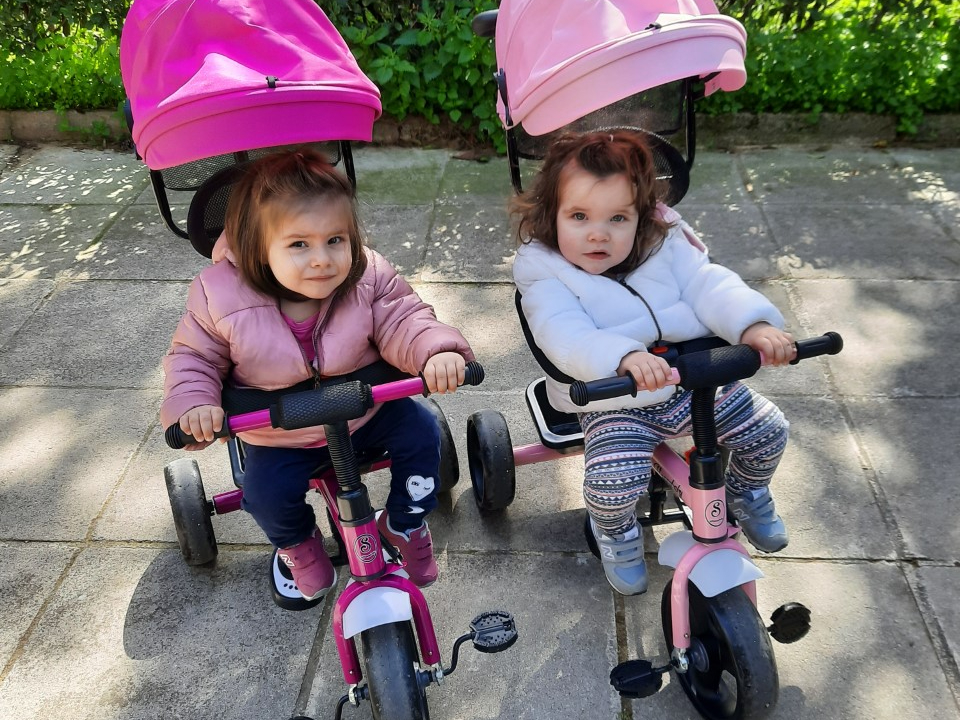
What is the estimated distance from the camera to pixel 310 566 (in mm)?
2445

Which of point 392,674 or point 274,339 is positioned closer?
point 392,674

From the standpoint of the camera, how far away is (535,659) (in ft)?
7.82

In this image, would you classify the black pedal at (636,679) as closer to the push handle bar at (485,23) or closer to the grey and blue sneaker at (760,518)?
the grey and blue sneaker at (760,518)

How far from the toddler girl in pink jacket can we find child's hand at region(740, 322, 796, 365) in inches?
28.4

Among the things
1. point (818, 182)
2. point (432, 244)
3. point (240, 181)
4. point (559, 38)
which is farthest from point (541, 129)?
point (818, 182)

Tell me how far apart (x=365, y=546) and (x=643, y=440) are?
0.82 metres

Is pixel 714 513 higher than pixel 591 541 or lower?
higher

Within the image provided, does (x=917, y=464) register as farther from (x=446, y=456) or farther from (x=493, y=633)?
(x=493, y=633)

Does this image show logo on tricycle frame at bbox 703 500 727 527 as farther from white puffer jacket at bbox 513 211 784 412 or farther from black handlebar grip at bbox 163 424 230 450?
black handlebar grip at bbox 163 424 230 450

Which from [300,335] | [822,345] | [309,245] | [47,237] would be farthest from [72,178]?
[822,345]

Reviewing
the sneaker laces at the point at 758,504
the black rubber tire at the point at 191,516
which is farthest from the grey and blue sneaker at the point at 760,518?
the black rubber tire at the point at 191,516

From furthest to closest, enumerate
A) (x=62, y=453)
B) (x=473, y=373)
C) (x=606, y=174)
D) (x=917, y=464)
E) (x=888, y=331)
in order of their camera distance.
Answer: (x=888, y=331) < (x=62, y=453) < (x=917, y=464) < (x=606, y=174) < (x=473, y=373)

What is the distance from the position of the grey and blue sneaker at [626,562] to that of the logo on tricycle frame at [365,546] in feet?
2.36

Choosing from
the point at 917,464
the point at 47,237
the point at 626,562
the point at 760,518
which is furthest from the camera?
the point at 47,237
